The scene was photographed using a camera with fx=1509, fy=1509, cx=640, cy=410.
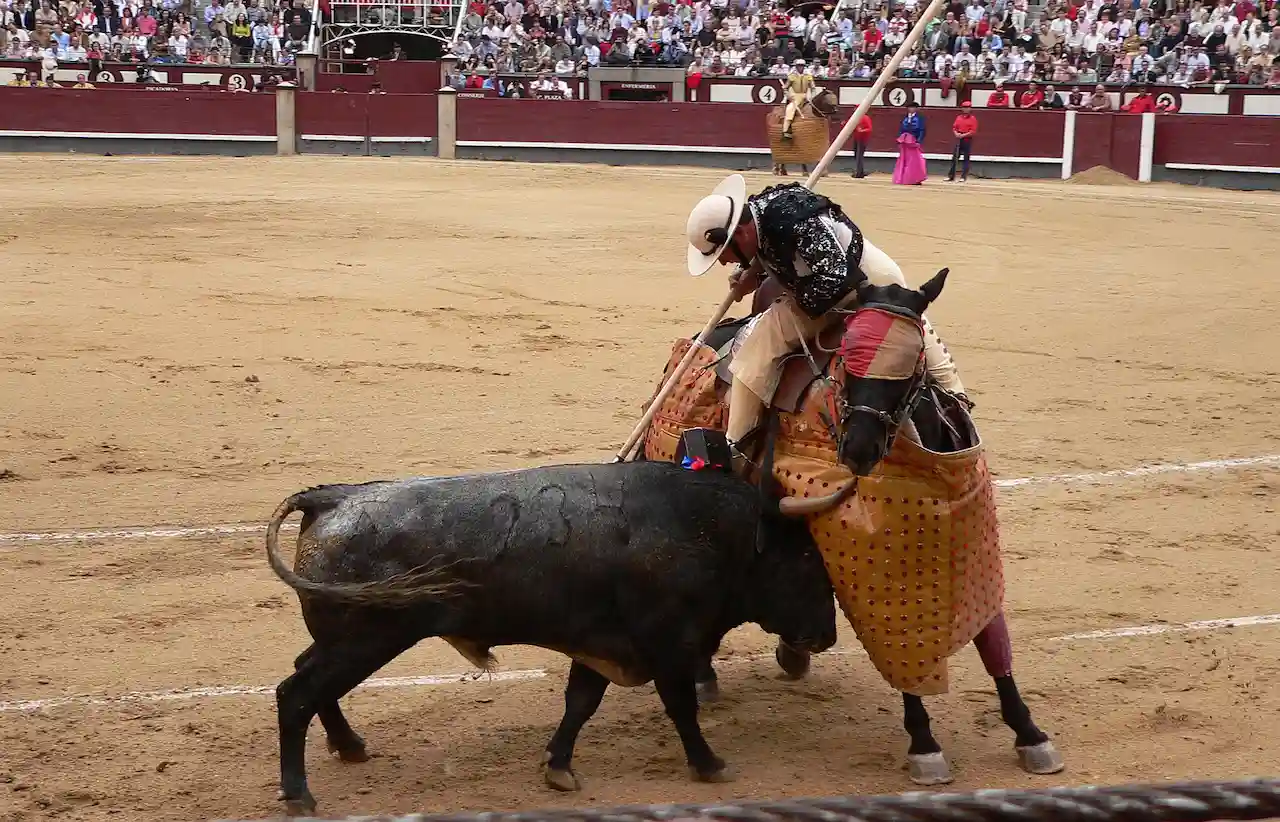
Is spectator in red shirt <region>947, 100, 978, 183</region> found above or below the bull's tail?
above

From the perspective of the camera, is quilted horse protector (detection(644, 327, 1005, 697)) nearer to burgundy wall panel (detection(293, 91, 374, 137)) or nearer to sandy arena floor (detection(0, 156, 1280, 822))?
sandy arena floor (detection(0, 156, 1280, 822))

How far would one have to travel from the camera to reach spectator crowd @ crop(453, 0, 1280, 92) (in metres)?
24.8

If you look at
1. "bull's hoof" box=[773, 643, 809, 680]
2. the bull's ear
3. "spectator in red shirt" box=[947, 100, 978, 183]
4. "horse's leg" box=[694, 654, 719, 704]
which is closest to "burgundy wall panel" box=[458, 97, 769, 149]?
"spectator in red shirt" box=[947, 100, 978, 183]

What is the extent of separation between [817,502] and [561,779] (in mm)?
925

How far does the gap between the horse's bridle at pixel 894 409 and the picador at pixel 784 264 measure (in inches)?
5.9

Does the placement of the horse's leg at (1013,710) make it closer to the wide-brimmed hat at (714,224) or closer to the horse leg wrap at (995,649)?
the horse leg wrap at (995,649)

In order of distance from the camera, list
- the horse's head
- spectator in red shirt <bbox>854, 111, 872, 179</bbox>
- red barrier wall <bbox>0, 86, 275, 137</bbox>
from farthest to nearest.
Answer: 1. red barrier wall <bbox>0, 86, 275, 137</bbox>
2. spectator in red shirt <bbox>854, 111, 872, 179</bbox>
3. the horse's head

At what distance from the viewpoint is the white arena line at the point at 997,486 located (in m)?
5.53

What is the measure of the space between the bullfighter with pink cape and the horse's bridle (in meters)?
18.2

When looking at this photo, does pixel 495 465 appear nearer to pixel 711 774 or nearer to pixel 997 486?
pixel 997 486

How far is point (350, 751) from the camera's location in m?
3.80

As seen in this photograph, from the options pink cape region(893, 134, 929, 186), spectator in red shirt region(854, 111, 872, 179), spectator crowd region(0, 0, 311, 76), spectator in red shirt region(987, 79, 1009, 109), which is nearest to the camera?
pink cape region(893, 134, 929, 186)

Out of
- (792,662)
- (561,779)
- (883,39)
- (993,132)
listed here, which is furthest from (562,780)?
(883,39)

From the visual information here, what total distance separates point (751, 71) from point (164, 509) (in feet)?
72.2
